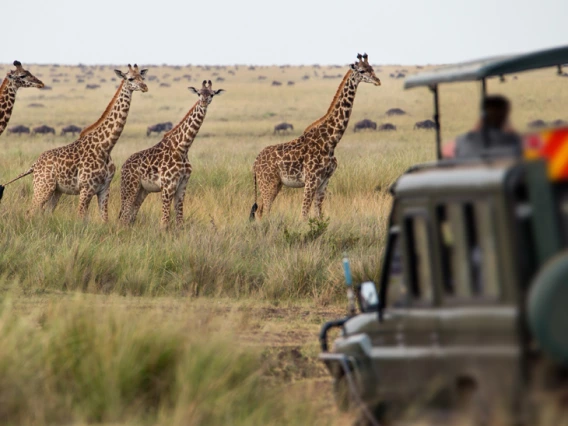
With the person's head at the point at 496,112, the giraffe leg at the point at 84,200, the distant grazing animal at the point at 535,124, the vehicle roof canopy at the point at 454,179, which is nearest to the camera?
the vehicle roof canopy at the point at 454,179

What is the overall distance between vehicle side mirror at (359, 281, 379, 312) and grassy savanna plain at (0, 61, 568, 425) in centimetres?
66

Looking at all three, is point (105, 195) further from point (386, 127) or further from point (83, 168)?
point (386, 127)

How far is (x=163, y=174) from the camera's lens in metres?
15.7

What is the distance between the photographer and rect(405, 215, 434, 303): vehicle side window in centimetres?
528

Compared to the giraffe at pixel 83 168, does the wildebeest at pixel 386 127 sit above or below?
above

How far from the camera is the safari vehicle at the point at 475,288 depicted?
177 inches

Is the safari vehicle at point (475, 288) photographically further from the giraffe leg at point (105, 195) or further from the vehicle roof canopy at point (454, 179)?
the giraffe leg at point (105, 195)

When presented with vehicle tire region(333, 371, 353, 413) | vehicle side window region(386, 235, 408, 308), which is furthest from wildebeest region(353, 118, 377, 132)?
vehicle side window region(386, 235, 408, 308)

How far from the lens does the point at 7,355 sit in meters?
6.18

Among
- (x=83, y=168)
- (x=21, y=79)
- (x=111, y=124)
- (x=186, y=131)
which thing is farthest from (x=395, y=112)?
(x=21, y=79)

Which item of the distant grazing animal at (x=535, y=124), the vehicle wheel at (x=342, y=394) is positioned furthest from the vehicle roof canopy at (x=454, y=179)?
the vehicle wheel at (x=342, y=394)

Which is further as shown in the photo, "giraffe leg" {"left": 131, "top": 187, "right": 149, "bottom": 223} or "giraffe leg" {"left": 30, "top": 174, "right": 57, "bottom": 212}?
"giraffe leg" {"left": 131, "top": 187, "right": 149, "bottom": 223}

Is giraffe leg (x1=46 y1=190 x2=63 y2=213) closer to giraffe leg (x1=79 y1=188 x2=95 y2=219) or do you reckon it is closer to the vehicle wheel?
giraffe leg (x1=79 y1=188 x2=95 y2=219)

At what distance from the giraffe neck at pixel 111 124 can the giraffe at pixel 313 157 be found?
2129mm
